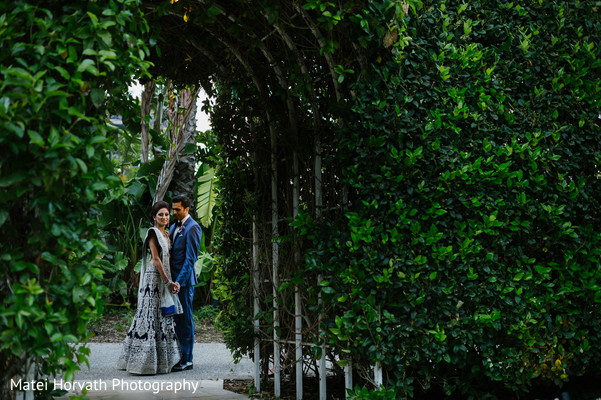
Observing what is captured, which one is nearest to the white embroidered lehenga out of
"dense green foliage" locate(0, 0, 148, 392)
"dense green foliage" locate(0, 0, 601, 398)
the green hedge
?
"dense green foliage" locate(0, 0, 601, 398)

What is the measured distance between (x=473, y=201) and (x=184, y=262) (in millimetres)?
4021

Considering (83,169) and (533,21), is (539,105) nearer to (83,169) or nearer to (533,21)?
(533,21)

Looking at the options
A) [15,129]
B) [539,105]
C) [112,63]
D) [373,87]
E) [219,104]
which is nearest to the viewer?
[15,129]

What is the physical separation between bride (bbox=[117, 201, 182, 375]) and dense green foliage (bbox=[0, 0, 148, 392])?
3.82 m

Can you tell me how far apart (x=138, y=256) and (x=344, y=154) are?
9.11 metres

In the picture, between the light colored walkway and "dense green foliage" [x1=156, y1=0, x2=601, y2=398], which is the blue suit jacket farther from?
"dense green foliage" [x1=156, y1=0, x2=601, y2=398]

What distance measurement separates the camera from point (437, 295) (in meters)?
4.41

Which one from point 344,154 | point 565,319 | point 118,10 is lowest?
point 565,319

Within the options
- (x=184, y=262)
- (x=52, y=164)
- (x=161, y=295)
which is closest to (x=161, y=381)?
(x=161, y=295)

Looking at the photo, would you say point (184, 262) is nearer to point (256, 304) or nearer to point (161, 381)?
point (161, 381)

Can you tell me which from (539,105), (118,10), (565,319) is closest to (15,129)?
(118,10)

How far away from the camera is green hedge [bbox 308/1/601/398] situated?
14.3 ft

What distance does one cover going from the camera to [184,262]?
7441mm

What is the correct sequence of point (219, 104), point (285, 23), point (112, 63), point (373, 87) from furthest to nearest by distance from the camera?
1. point (219, 104)
2. point (285, 23)
3. point (373, 87)
4. point (112, 63)
